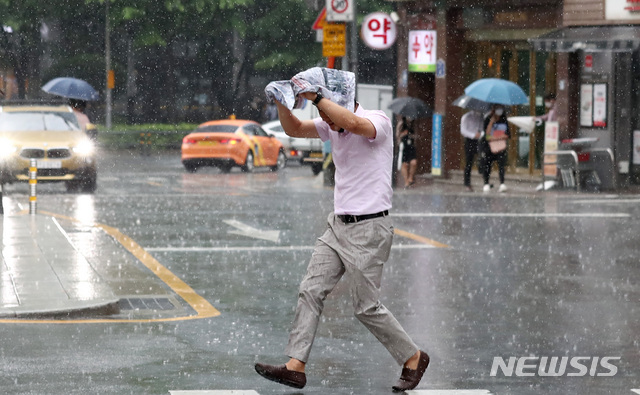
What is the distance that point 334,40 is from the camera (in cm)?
2495

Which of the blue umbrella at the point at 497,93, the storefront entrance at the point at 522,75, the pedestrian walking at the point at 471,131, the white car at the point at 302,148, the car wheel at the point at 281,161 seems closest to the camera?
the blue umbrella at the point at 497,93

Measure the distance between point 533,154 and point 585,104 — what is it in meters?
2.06

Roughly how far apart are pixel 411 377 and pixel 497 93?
17576 mm

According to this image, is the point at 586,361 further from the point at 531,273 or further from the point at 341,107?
the point at 531,273

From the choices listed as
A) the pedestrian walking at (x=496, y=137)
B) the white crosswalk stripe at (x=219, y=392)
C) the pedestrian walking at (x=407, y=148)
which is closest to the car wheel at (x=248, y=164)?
the pedestrian walking at (x=407, y=148)

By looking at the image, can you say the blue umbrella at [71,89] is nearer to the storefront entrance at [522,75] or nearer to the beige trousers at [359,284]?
the storefront entrance at [522,75]

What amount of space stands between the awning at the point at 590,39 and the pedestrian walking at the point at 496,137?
1500mm

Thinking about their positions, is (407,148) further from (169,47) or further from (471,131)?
(169,47)

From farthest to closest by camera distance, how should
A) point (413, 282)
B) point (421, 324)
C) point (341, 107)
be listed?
point (413, 282) < point (421, 324) < point (341, 107)

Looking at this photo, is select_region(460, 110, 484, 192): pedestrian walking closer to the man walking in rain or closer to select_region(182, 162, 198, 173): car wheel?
select_region(182, 162, 198, 173): car wheel

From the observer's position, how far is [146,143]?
4628cm

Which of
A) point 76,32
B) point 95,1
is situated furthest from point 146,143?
point 76,32

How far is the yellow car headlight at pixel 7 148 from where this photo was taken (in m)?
23.8

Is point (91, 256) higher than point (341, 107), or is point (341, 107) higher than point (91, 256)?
point (341, 107)
